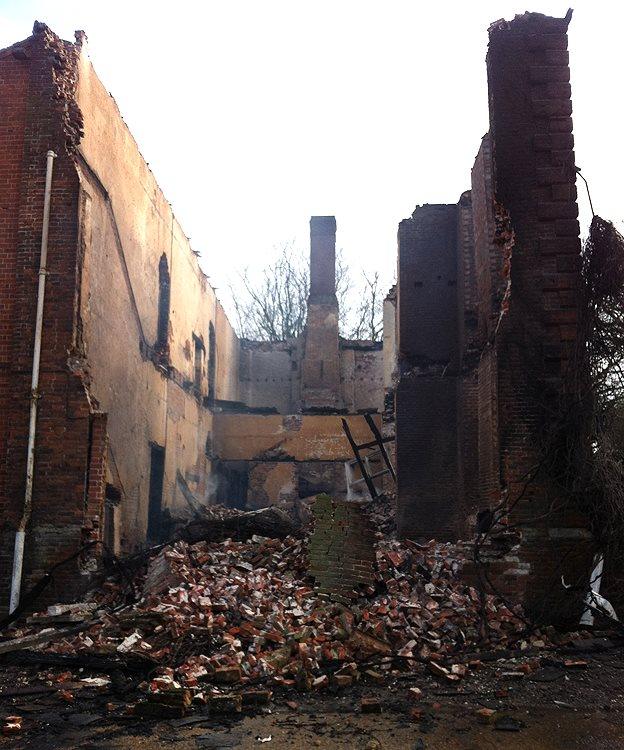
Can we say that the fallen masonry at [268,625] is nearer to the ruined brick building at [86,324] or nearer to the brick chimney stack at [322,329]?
the ruined brick building at [86,324]

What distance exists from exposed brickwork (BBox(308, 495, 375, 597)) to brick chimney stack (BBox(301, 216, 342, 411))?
1763 centimetres

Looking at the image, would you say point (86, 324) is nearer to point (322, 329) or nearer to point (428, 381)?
point (428, 381)

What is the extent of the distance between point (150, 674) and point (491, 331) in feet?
20.7

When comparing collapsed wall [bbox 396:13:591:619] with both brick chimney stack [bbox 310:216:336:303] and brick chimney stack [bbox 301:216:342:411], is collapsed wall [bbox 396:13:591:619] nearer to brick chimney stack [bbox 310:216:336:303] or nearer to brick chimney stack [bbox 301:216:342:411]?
brick chimney stack [bbox 301:216:342:411]

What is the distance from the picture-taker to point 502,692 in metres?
6.95

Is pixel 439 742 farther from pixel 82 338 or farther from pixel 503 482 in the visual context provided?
pixel 82 338

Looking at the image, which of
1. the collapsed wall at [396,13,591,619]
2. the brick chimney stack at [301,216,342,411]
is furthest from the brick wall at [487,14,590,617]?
the brick chimney stack at [301,216,342,411]

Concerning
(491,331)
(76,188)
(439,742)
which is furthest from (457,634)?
(76,188)

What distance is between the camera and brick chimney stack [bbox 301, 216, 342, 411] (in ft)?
94.6

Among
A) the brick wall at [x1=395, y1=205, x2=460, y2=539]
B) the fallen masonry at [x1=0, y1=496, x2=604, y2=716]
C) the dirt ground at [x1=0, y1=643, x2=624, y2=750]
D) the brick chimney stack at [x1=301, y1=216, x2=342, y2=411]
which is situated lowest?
the dirt ground at [x1=0, y1=643, x2=624, y2=750]

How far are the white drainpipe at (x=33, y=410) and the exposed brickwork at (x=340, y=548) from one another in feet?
11.6

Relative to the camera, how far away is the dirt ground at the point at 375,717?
18.8 feet

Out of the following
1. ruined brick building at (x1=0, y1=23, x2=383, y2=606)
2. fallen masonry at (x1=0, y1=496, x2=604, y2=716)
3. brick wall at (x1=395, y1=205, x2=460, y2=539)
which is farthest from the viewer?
brick wall at (x1=395, y1=205, x2=460, y2=539)

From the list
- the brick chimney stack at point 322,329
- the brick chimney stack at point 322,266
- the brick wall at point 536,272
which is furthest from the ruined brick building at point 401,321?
the brick chimney stack at point 322,266
